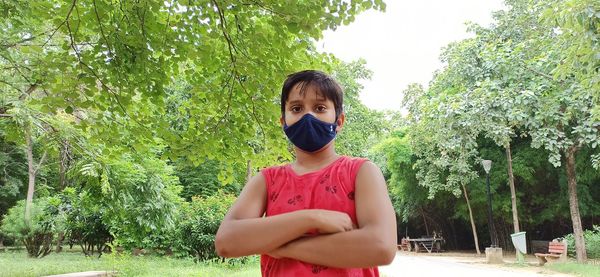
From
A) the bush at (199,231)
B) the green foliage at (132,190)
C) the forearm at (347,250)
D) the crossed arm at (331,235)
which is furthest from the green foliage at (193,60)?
the bush at (199,231)

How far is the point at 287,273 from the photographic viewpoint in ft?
4.51

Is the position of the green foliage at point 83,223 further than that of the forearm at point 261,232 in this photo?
Yes

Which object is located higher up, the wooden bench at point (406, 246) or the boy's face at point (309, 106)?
the boy's face at point (309, 106)

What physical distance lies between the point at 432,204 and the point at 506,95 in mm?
15133

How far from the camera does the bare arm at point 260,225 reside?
1307 millimetres

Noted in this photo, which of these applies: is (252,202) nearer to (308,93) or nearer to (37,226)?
(308,93)

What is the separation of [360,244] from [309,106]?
47 cm

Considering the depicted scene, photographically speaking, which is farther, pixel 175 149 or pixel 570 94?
pixel 570 94

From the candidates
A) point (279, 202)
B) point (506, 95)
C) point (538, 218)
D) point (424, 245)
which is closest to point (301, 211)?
point (279, 202)

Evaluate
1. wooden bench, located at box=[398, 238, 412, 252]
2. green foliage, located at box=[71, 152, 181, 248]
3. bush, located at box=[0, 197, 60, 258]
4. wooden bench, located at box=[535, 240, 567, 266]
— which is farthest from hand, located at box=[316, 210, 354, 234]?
wooden bench, located at box=[398, 238, 412, 252]

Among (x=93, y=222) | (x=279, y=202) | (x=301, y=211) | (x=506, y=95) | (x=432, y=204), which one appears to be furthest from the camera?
(x=432, y=204)

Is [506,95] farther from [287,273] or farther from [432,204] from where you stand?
[432,204]

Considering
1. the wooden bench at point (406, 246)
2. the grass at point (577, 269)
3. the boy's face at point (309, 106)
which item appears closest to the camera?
the boy's face at point (309, 106)

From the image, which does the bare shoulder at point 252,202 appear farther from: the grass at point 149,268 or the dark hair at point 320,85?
the grass at point 149,268
